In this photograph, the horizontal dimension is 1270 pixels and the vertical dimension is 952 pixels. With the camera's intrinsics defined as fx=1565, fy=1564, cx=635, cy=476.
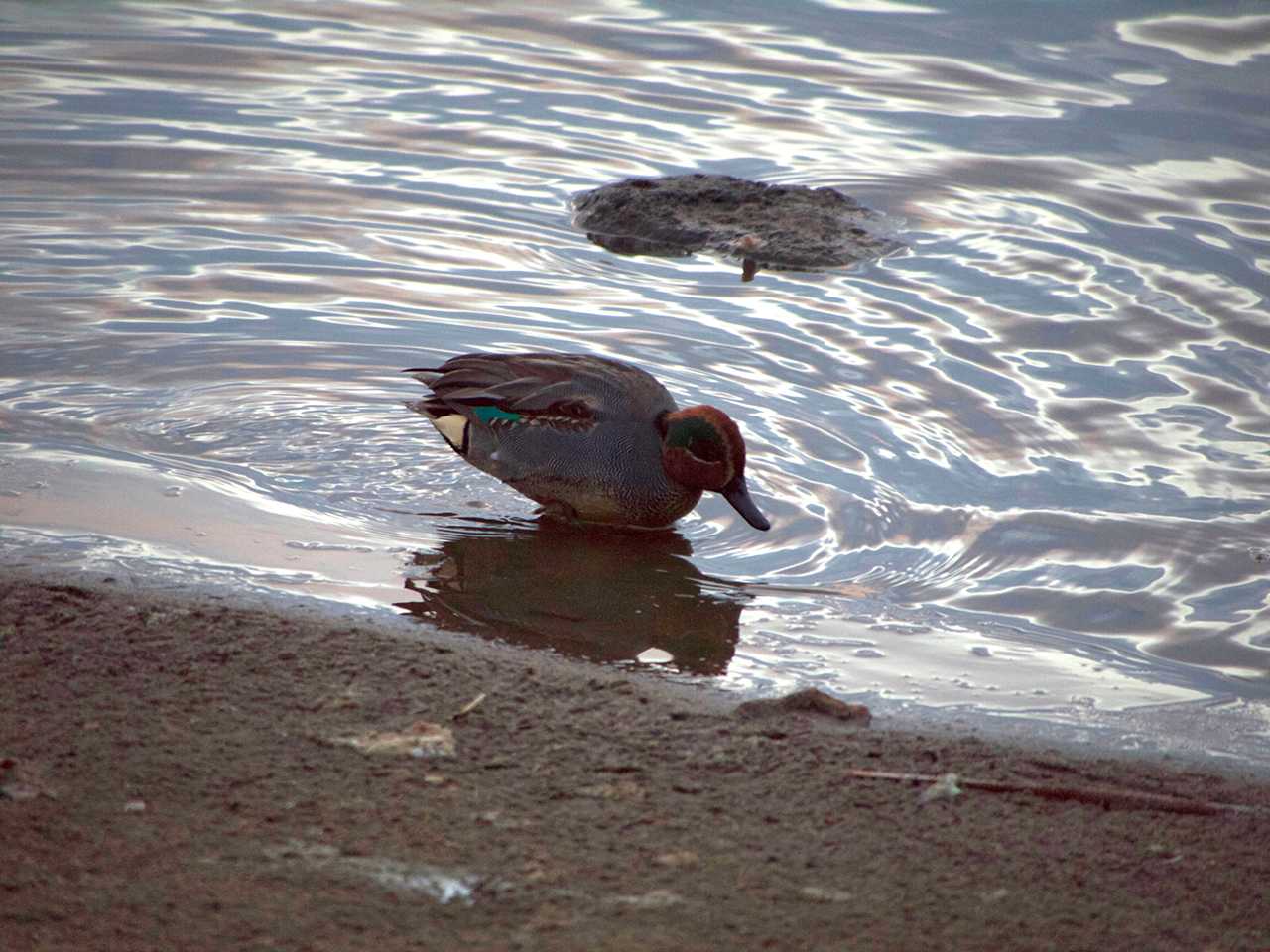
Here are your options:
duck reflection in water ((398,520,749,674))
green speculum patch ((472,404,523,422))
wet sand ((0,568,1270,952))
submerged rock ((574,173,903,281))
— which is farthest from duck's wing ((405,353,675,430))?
submerged rock ((574,173,903,281))

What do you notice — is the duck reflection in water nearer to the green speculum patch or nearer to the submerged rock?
the green speculum patch

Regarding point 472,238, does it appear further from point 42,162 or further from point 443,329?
point 42,162

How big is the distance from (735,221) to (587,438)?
400 centimetres

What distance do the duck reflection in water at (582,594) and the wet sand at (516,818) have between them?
0.71m

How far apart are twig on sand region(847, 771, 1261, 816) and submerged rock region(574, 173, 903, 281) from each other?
19.7 feet

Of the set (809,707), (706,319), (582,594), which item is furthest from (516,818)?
(706,319)

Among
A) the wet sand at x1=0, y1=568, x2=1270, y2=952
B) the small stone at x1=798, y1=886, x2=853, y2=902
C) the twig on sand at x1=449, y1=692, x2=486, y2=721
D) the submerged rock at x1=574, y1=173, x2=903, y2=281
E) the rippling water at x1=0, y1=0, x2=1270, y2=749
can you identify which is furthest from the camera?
the submerged rock at x1=574, y1=173, x2=903, y2=281

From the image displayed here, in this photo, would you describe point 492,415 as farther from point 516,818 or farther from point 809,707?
point 516,818

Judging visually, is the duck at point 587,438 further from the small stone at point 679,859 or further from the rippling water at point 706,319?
the small stone at point 679,859

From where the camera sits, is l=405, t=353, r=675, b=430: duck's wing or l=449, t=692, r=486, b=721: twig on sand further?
l=405, t=353, r=675, b=430: duck's wing

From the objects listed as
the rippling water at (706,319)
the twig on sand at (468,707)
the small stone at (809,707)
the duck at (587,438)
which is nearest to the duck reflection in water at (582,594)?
the rippling water at (706,319)

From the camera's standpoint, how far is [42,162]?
36.0ft

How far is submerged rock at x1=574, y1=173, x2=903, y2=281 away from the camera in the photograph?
387 inches

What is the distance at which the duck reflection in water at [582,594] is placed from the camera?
206 inches
